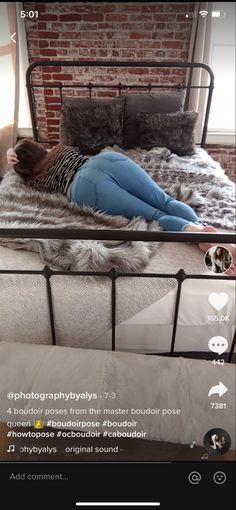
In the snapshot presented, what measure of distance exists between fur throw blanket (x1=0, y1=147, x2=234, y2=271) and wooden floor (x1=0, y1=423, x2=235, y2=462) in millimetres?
346

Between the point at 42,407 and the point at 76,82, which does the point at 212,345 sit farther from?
the point at 76,82

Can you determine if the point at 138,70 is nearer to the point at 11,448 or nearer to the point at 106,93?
the point at 106,93

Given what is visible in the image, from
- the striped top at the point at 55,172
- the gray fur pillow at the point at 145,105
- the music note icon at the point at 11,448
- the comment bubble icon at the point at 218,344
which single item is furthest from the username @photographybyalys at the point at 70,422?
the gray fur pillow at the point at 145,105

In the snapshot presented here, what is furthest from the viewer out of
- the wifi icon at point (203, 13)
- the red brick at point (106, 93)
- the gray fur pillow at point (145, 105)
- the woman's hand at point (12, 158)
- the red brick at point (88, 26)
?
the gray fur pillow at point (145, 105)

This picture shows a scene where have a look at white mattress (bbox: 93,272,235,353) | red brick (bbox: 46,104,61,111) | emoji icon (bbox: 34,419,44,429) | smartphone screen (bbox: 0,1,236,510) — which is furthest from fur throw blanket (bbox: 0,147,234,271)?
emoji icon (bbox: 34,419,44,429)

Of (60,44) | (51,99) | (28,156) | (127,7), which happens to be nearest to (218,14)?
(127,7)

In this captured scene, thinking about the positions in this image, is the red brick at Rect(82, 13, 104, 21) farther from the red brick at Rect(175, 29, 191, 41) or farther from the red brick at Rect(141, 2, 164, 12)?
the red brick at Rect(175, 29, 191, 41)

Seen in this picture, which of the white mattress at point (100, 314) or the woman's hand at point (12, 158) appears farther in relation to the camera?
the woman's hand at point (12, 158)

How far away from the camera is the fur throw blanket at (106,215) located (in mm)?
768

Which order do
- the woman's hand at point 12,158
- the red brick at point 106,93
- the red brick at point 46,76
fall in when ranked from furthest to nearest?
the red brick at point 106,93 → the woman's hand at point 12,158 → the red brick at point 46,76

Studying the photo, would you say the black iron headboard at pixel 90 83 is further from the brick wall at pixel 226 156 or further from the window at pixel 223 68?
the brick wall at pixel 226 156

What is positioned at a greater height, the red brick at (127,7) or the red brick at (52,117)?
the red brick at (127,7)

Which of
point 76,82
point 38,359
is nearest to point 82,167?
point 76,82

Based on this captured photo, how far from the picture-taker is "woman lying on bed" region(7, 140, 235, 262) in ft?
3.15
